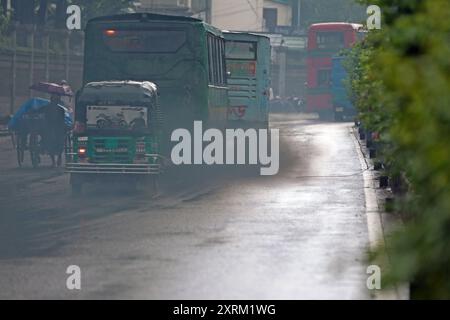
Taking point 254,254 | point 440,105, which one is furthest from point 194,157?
point 440,105

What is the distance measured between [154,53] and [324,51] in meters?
37.8

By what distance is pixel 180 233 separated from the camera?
1616 centimetres

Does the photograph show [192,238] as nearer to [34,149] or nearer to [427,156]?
[427,156]

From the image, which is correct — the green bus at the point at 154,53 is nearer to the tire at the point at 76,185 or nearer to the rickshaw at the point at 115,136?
the rickshaw at the point at 115,136

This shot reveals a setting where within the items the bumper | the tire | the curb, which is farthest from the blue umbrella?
the bumper

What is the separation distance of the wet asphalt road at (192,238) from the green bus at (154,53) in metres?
1.98

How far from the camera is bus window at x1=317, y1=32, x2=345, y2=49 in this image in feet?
206

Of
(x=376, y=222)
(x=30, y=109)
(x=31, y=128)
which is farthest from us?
(x=30, y=109)

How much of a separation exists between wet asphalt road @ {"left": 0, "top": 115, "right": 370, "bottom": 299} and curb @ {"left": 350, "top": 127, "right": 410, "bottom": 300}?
163 mm

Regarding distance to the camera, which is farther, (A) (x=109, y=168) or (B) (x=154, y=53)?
(B) (x=154, y=53)

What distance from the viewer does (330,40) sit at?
207 feet

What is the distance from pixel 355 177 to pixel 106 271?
13.5 metres

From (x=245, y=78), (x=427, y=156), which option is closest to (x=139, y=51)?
(x=245, y=78)
